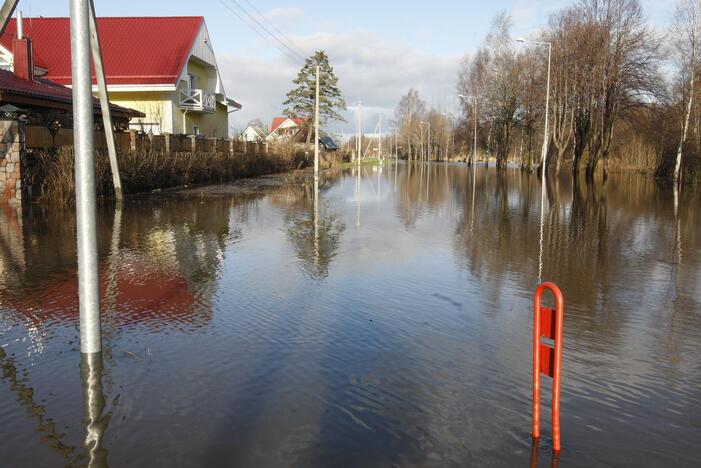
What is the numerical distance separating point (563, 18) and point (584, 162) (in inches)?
480

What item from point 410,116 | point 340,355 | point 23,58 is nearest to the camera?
point 340,355

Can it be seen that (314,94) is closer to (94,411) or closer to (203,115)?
(203,115)

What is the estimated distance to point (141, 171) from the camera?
2222 centimetres

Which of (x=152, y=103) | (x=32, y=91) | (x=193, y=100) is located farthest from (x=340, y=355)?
(x=193, y=100)

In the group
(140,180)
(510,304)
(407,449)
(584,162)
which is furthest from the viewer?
(584,162)

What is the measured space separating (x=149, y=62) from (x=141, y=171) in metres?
17.2

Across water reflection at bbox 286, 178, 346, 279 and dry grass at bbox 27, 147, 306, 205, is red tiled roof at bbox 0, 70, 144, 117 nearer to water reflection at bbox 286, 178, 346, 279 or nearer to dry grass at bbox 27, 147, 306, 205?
dry grass at bbox 27, 147, 306, 205

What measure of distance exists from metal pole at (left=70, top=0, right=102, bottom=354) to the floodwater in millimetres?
606

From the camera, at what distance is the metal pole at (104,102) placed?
52.0ft

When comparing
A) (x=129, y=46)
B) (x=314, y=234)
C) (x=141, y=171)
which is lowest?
(x=314, y=234)

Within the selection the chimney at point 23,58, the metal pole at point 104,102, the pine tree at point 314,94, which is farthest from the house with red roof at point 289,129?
the metal pole at point 104,102

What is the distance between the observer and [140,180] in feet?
73.2

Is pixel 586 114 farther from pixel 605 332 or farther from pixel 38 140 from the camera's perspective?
pixel 605 332

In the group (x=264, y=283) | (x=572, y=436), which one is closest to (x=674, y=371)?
(x=572, y=436)
